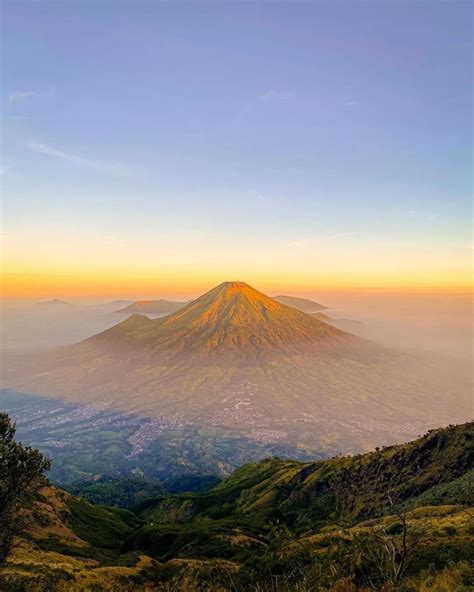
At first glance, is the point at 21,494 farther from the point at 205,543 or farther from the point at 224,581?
the point at 205,543

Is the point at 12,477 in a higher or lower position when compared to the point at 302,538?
higher

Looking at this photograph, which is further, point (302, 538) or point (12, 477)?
point (302, 538)

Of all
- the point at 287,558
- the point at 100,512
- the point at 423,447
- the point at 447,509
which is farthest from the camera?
the point at 100,512

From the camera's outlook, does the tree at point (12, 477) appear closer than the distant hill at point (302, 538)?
No

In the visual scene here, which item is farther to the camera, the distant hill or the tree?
the tree

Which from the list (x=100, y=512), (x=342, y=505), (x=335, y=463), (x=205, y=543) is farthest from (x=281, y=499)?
Answer: (x=100, y=512)
